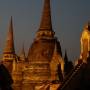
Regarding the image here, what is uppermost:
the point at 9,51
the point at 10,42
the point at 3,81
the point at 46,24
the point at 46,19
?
the point at 46,19

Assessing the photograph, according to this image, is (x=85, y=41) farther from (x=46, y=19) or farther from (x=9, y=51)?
(x=9, y=51)

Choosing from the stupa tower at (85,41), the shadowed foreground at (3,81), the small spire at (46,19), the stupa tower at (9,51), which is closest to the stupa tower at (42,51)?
the small spire at (46,19)

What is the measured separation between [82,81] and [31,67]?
29.2 m

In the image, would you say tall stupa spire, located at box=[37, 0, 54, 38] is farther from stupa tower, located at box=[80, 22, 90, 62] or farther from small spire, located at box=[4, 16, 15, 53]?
stupa tower, located at box=[80, 22, 90, 62]

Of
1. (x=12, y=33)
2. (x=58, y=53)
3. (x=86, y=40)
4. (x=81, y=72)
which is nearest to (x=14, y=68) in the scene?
(x=58, y=53)

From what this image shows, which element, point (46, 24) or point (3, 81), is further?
point (46, 24)

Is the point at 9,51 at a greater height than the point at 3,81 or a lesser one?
lesser

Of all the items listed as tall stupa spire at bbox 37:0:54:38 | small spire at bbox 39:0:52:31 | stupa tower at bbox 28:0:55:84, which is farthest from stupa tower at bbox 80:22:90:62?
small spire at bbox 39:0:52:31

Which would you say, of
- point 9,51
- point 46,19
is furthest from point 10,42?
point 46,19

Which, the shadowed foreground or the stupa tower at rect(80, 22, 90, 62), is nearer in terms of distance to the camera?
the shadowed foreground

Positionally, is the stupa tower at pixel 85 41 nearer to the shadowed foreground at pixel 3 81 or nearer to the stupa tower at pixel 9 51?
the shadowed foreground at pixel 3 81

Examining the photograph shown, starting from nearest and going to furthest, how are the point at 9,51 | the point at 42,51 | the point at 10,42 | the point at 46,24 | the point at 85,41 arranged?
the point at 85,41
the point at 42,51
the point at 46,24
the point at 9,51
the point at 10,42

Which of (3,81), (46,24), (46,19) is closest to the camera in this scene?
(3,81)

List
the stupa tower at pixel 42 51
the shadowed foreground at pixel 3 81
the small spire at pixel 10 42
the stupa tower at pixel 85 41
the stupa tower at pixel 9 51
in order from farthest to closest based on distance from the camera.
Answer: the small spire at pixel 10 42
the stupa tower at pixel 9 51
the stupa tower at pixel 42 51
the stupa tower at pixel 85 41
the shadowed foreground at pixel 3 81
